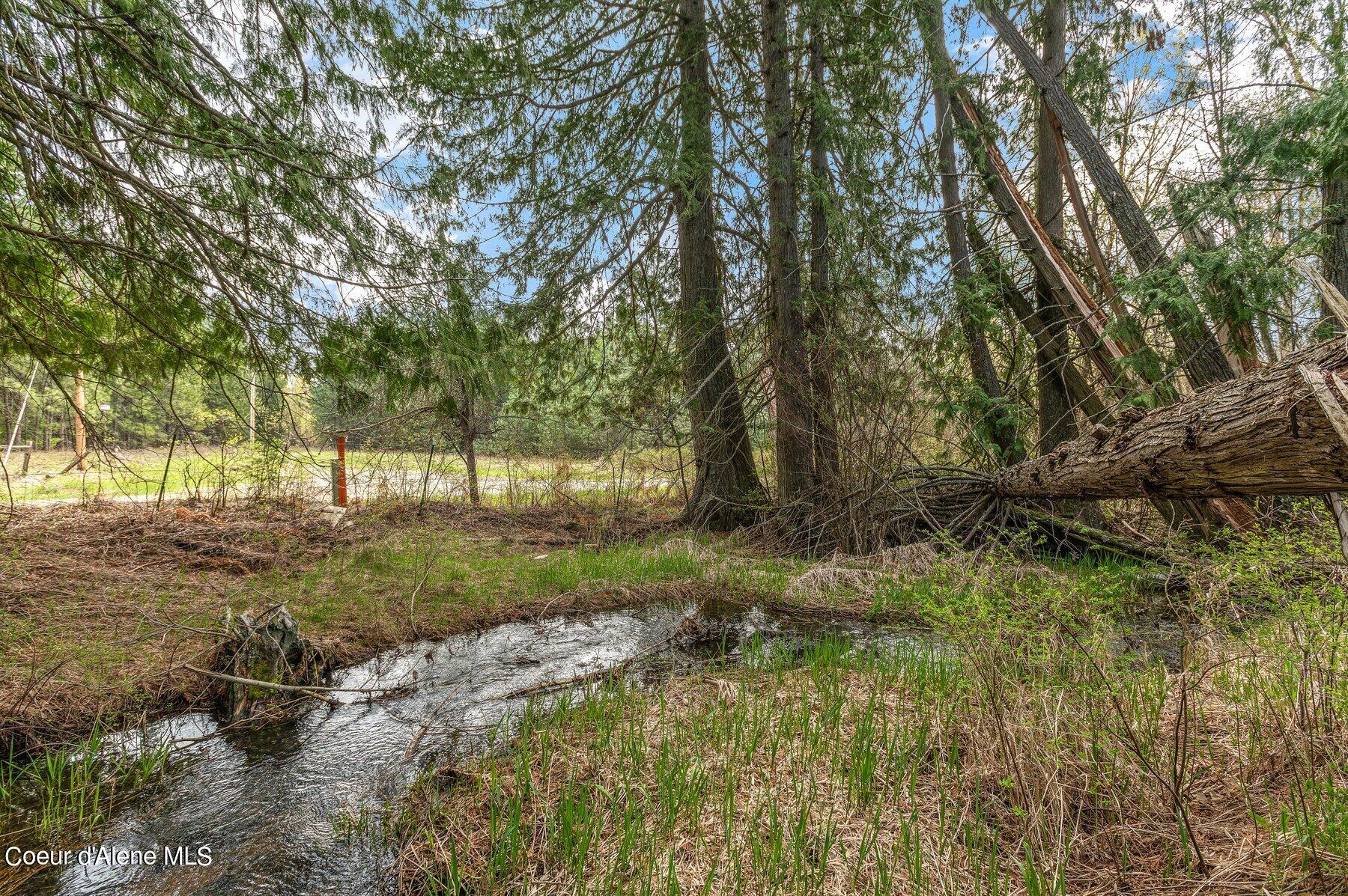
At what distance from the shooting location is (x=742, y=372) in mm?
8328

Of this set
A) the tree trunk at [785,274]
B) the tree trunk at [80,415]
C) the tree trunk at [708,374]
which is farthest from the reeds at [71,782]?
the tree trunk at [708,374]

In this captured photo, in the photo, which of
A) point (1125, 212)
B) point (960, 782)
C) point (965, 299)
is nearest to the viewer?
point (960, 782)

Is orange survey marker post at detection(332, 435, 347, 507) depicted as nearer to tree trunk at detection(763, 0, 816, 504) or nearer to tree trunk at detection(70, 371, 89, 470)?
tree trunk at detection(70, 371, 89, 470)

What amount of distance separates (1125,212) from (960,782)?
6.26 m

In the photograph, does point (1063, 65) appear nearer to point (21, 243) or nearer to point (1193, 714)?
point (1193, 714)

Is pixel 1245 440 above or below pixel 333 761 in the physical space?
above

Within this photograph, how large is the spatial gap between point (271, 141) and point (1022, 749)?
5.13m

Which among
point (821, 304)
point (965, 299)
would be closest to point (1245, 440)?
point (821, 304)

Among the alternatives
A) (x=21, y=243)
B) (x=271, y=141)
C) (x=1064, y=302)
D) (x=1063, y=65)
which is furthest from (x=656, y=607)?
(x=1063, y=65)

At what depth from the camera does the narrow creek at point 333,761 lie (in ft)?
6.59

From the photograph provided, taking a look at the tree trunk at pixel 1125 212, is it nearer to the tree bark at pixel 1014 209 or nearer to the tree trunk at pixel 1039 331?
the tree bark at pixel 1014 209

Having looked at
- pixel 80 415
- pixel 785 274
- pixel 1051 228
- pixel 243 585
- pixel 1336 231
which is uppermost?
pixel 1051 228

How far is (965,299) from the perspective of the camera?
668cm

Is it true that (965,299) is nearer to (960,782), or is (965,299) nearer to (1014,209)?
(1014,209)
